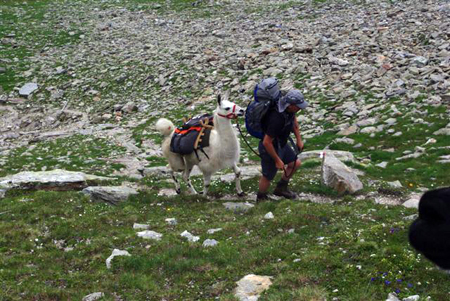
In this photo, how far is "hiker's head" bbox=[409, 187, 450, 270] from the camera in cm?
307

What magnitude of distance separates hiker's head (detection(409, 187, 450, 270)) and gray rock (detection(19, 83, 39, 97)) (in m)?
30.0

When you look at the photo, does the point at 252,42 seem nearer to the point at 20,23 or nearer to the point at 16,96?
the point at 16,96

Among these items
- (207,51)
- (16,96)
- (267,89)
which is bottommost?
(16,96)

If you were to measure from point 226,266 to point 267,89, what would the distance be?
402 centimetres

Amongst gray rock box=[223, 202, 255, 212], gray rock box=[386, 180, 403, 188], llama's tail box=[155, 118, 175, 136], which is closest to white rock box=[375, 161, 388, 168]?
gray rock box=[386, 180, 403, 188]

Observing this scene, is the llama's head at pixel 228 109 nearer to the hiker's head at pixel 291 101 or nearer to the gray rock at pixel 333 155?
the hiker's head at pixel 291 101

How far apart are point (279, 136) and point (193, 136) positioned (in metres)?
2.52

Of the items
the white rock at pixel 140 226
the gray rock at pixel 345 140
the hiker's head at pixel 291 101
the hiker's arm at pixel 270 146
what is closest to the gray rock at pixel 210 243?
the white rock at pixel 140 226

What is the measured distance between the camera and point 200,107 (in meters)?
23.3

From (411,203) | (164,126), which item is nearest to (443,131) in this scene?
(411,203)

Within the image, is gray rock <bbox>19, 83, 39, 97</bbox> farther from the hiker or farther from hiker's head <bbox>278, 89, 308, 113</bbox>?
hiker's head <bbox>278, 89, 308, 113</bbox>

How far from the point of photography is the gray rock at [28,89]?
96.4 ft

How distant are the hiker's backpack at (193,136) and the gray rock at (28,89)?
2101 centimetres

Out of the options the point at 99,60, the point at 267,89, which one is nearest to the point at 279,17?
the point at 99,60
